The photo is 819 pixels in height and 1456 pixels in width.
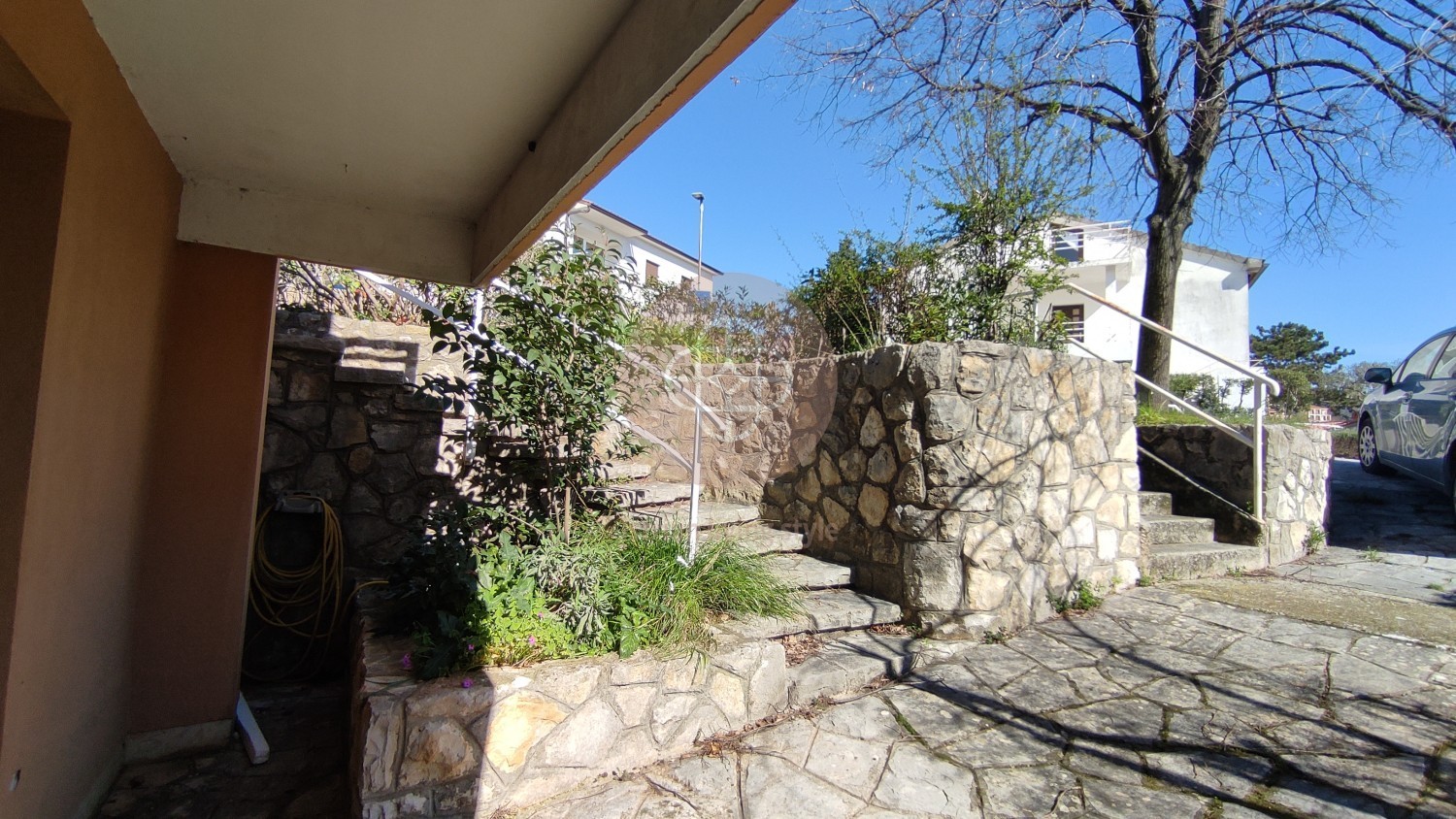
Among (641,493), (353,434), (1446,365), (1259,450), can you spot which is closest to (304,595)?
(353,434)

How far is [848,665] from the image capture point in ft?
9.62

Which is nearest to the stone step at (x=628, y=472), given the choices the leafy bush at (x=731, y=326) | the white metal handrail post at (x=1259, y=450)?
the leafy bush at (x=731, y=326)

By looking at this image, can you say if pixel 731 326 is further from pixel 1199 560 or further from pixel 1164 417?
pixel 1164 417

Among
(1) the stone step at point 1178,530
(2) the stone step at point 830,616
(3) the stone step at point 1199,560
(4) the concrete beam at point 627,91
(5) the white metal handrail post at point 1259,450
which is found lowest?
(2) the stone step at point 830,616

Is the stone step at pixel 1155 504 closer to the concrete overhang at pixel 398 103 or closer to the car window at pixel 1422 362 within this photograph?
the car window at pixel 1422 362

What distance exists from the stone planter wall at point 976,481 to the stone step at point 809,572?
0.11 m

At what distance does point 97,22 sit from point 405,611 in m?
2.02

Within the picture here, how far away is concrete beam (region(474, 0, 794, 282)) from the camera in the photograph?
1.14 m

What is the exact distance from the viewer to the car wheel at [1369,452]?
22.1ft

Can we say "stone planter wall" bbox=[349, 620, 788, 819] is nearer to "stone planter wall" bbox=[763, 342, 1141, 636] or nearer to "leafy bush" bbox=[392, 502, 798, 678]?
"leafy bush" bbox=[392, 502, 798, 678]

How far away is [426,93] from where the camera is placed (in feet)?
5.92

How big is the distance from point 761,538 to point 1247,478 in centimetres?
376

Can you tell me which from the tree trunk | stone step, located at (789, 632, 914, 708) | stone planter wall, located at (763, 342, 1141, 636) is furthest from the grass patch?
stone step, located at (789, 632, 914, 708)

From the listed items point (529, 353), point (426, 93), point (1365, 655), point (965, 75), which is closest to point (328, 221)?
point (529, 353)
